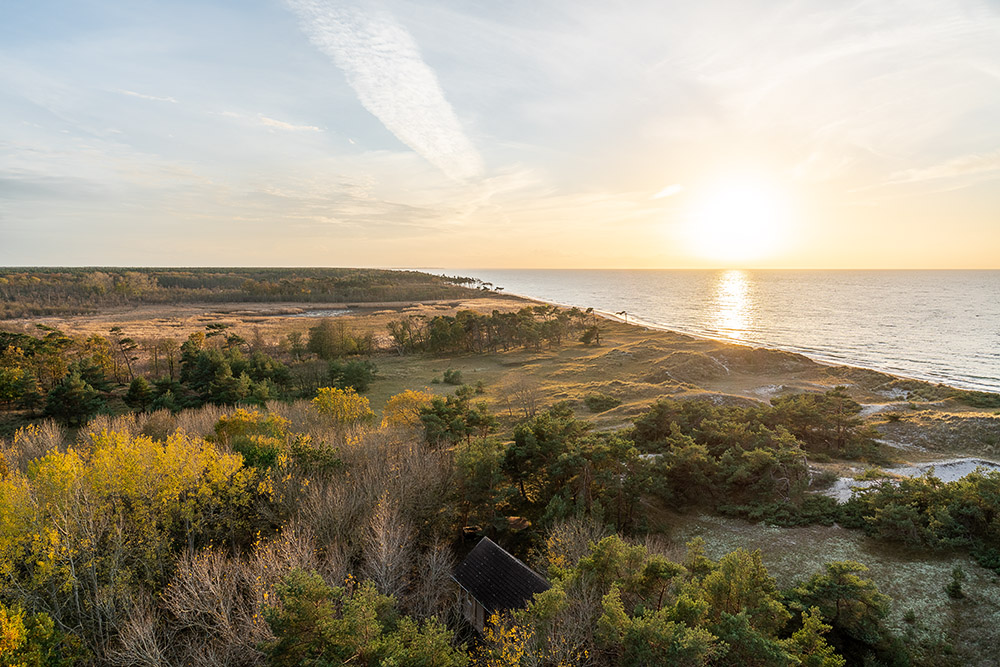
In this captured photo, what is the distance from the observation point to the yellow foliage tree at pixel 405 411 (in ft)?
108

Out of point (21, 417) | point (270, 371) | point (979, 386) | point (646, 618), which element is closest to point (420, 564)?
point (646, 618)

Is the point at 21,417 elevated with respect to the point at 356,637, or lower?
lower

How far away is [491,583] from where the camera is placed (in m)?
17.7

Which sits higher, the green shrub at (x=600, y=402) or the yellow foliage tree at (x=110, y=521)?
the yellow foliage tree at (x=110, y=521)

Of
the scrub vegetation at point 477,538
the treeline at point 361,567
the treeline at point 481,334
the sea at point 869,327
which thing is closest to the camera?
the treeline at point 361,567

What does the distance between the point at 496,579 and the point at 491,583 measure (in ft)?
0.79

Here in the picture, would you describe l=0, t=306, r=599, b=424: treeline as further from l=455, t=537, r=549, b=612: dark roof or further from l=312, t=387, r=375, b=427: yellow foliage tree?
l=455, t=537, r=549, b=612: dark roof

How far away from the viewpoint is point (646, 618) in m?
11.9

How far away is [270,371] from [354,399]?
26.6 metres

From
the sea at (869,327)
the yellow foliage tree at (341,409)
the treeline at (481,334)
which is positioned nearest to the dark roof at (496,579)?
the yellow foliage tree at (341,409)

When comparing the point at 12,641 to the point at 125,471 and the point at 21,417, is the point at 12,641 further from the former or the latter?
the point at 21,417

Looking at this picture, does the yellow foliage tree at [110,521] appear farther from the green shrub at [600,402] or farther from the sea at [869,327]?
the sea at [869,327]

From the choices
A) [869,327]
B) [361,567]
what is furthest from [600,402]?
[869,327]

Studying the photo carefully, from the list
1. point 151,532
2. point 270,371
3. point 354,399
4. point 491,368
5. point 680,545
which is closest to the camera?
point 151,532
